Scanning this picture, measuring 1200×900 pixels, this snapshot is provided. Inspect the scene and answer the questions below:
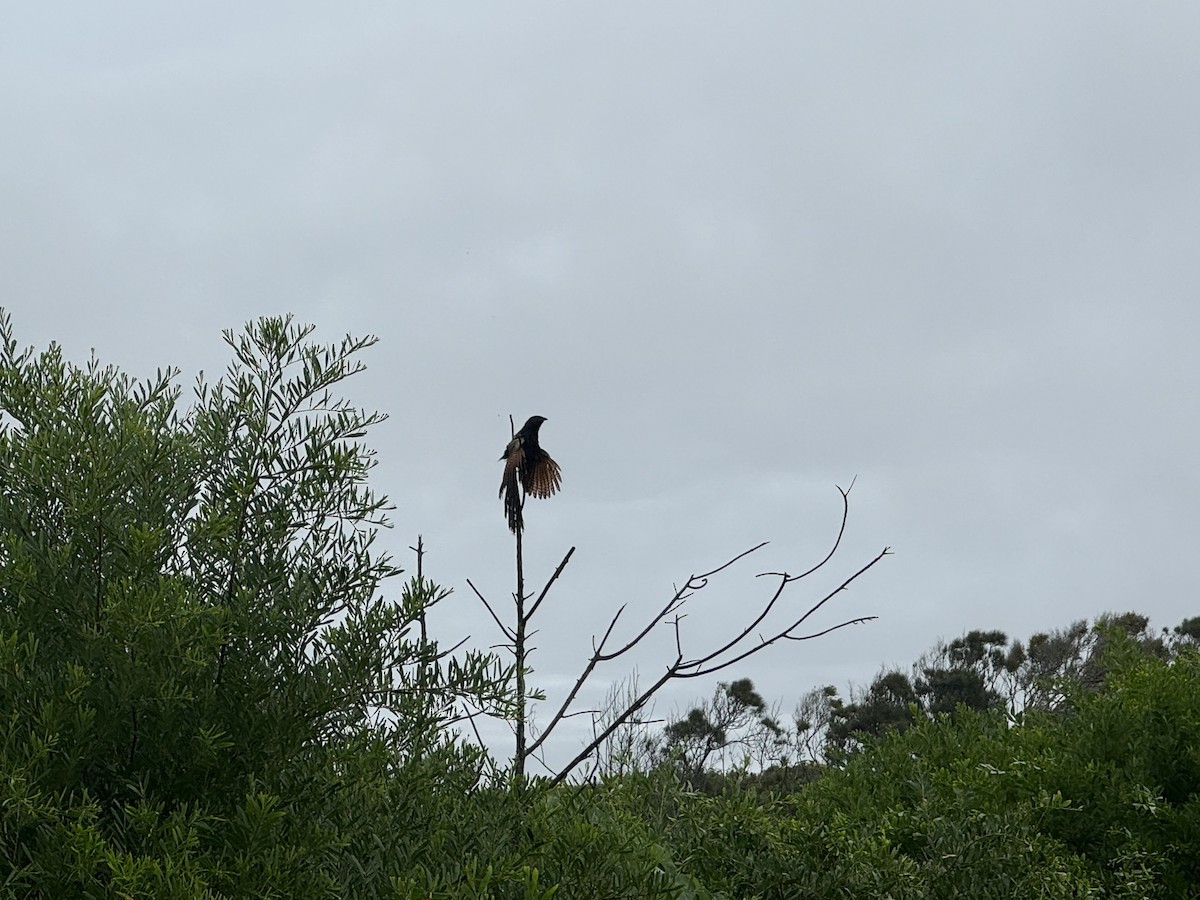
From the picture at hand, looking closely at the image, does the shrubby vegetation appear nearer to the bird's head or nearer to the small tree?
the small tree

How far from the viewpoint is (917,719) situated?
6098mm

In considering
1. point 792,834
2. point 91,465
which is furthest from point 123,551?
point 792,834

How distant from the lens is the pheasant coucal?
464 centimetres

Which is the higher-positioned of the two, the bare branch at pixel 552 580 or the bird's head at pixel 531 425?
the bird's head at pixel 531 425

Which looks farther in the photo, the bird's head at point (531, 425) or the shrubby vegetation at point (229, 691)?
the bird's head at point (531, 425)

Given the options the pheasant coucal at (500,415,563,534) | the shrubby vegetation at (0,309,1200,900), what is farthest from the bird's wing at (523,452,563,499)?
the shrubby vegetation at (0,309,1200,900)

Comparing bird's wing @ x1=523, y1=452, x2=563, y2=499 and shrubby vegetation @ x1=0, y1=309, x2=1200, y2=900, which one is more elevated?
bird's wing @ x1=523, y1=452, x2=563, y2=499

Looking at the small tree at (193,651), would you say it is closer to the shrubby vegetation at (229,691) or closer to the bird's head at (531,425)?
the shrubby vegetation at (229,691)

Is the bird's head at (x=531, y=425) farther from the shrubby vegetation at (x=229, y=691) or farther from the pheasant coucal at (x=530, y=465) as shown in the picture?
the shrubby vegetation at (x=229, y=691)

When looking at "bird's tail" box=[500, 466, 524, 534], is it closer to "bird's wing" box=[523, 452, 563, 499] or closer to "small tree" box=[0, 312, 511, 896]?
"bird's wing" box=[523, 452, 563, 499]

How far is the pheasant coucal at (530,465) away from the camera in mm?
4645

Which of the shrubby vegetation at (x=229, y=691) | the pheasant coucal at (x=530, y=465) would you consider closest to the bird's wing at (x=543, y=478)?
the pheasant coucal at (x=530, y=465)

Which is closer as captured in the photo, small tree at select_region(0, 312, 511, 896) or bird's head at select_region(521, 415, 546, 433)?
small tree at select_region(0, 312, 511, 896)

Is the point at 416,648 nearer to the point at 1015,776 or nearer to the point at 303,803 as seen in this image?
the point at 303,803
